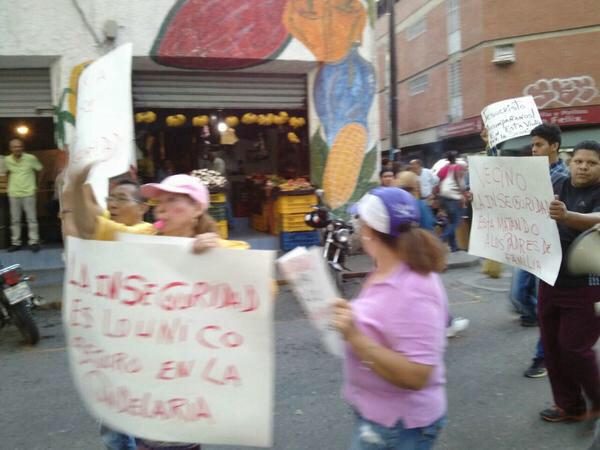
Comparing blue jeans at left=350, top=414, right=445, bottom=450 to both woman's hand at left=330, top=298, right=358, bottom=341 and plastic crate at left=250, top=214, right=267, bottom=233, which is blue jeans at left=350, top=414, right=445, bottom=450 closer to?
woman's hand at left=330, top=298, right=358, bottom=341

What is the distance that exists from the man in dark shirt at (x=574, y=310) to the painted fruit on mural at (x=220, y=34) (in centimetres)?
667

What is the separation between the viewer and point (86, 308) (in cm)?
224

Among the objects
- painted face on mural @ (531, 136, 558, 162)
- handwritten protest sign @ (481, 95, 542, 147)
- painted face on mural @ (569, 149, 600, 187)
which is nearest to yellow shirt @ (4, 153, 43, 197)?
handwritten protest sign @ (481, 95, 542, 147)

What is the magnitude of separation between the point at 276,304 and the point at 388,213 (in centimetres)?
548

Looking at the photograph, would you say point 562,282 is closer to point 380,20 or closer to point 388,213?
point 388,213

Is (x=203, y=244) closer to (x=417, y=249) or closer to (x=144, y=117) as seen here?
(x=417, y=249)

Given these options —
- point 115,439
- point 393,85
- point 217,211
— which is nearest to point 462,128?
point 393,85

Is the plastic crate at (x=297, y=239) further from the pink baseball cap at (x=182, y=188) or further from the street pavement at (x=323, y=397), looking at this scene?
the pink baseball cap at (x=182, y=188)

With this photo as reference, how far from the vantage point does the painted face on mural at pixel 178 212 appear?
2.49 metres

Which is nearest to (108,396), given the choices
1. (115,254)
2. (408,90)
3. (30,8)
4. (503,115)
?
(115,254)

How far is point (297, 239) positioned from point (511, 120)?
213 inches

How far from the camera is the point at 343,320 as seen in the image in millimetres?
1880

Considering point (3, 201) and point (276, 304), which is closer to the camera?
point (276, 304)

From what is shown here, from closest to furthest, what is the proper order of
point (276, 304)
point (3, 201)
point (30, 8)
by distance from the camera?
point (276, 304), point (30, 8), point (3, 201)
